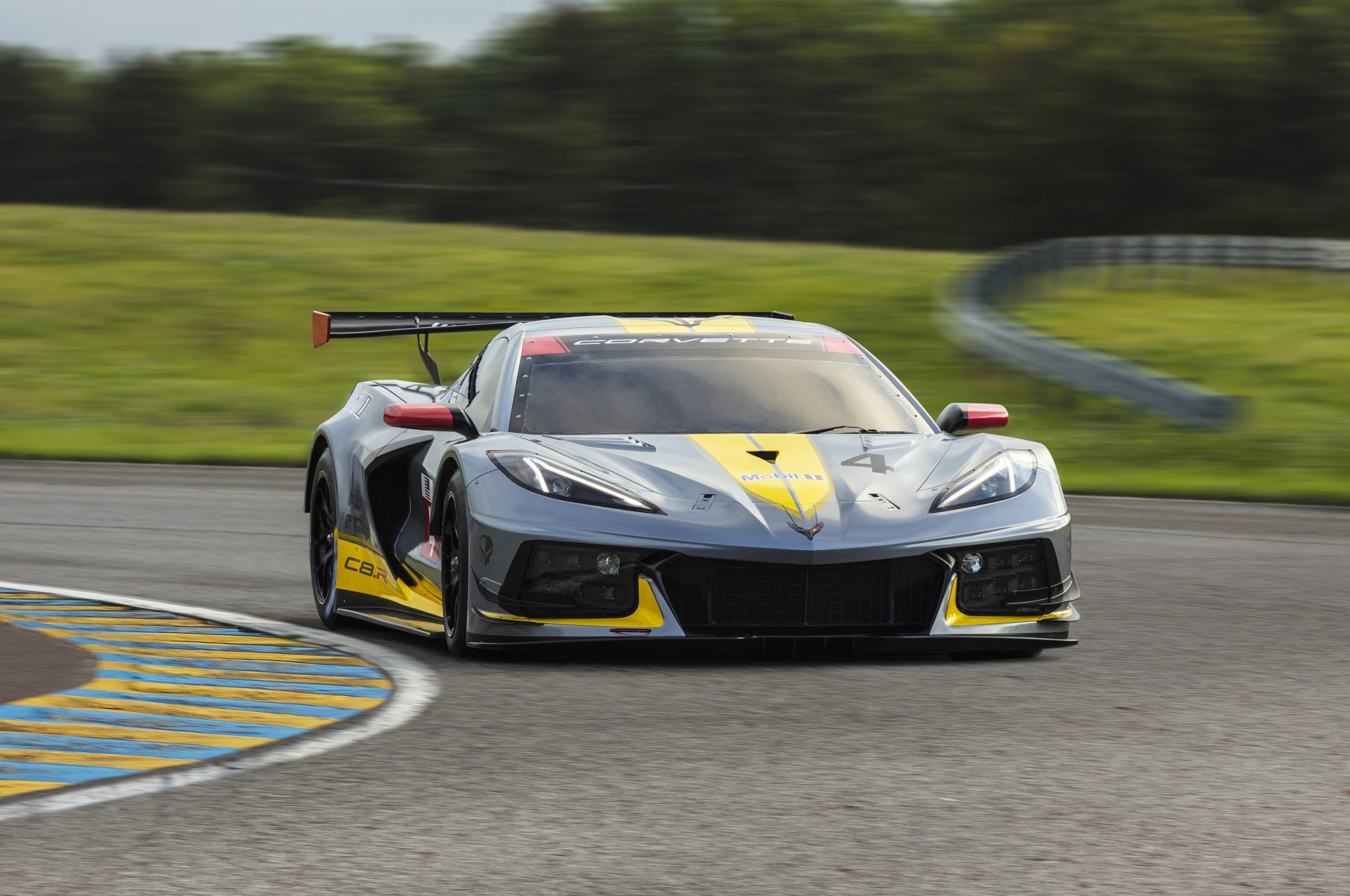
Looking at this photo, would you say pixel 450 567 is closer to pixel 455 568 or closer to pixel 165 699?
pixel 455 568

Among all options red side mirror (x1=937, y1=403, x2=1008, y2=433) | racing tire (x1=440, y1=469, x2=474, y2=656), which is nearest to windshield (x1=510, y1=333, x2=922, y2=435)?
red side mirror (x1=937, y1=403, x2=1008, y2=433)

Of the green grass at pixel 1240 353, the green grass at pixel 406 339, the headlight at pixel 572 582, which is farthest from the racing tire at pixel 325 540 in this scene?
the green grass at pixel 1240 353

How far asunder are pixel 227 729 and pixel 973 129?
73.4 meters

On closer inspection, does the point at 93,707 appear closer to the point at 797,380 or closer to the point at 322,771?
the point at 322,771

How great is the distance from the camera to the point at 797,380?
7.80 metres

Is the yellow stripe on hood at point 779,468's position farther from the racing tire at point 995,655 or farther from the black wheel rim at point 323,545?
the black wheel rim at point 323,545

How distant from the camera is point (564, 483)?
6691 millimetres

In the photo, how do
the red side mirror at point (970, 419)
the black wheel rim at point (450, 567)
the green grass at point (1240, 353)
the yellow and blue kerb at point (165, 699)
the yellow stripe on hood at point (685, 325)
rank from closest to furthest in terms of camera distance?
the yellow and blue kerb at point (165, 699)
the black wheel rim at point (450, 567)
the red side mirror at point (970, 419)
the yellow stripe on hood at point (685, 325)
the green grass at point (1240, 353)

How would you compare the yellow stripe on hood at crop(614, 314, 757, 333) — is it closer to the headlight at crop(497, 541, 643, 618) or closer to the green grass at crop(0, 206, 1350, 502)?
the headlight at crop(497, 541, 643, 618)

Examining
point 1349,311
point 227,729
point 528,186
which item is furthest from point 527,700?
point 528,186

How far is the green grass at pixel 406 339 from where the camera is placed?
18.2 meters

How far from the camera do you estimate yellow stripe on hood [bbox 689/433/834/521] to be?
21.7ft

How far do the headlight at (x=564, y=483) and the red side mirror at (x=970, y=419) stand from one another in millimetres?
1555

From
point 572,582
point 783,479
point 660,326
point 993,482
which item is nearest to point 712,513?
point 783,479
